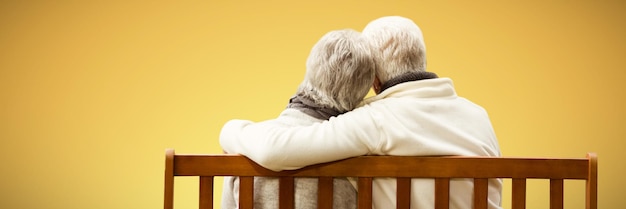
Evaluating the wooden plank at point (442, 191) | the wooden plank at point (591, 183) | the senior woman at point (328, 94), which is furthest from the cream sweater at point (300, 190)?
the wooden plank at point (591, 183)

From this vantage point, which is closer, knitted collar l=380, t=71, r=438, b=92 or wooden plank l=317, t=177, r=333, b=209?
wooden plank l=317, t=177, r=333, b=209

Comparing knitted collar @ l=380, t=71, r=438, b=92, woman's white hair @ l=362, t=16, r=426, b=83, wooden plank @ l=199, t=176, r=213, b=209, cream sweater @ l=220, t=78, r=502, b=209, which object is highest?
woman's white hair @ l=362, t=16, r=426, b=83

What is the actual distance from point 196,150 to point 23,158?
2.04ft

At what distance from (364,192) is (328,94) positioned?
0.19 m

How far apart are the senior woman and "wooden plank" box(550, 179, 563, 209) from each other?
36 cm

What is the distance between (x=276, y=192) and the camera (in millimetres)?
1637

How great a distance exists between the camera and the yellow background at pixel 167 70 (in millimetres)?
3225

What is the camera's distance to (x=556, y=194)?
5.28ft

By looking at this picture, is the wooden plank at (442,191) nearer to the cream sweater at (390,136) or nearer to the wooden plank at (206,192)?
the cream sweater at (390,136)

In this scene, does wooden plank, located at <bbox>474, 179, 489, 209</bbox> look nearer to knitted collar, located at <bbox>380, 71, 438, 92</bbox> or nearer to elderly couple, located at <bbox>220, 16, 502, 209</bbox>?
elderly couple, located at <bbox>220, 16, 502, 209</bbox>

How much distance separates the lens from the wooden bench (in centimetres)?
158

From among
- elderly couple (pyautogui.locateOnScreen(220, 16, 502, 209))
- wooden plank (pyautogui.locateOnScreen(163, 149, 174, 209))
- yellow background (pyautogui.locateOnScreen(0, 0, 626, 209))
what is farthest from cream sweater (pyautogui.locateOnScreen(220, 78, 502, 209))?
yellow background (pyautogui.locateOnScreen(0, 0, 626, 209))

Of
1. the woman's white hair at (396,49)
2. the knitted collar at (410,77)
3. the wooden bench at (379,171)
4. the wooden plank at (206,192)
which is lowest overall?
the wooden plank at (206,192)

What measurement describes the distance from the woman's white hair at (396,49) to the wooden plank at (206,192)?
1.30ft
